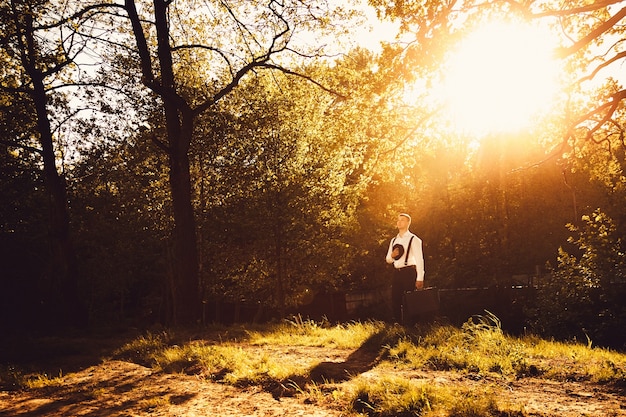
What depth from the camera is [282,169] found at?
62.0ft

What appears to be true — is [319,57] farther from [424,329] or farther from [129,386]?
[129,386]

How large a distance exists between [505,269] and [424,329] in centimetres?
1778

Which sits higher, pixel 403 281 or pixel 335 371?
pixel 403 281

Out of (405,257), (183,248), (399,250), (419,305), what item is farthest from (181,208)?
(419,305)

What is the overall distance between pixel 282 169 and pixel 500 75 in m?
8.49

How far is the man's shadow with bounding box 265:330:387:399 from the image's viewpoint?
16.5ft

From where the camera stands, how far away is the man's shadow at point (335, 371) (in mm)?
5039

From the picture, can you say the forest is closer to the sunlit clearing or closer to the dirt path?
the sunlit clearing

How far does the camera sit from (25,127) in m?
19.3

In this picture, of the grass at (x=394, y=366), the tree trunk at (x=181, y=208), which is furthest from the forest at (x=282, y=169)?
the grass at (x=394, y=366)

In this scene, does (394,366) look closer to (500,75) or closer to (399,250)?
(399,250)

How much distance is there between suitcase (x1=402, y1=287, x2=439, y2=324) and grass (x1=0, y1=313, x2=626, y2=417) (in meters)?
0.58

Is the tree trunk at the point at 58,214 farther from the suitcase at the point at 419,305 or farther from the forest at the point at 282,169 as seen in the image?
the suitcase at the point at 419,305

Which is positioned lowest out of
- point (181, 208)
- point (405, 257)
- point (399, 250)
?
point (405, 257)
